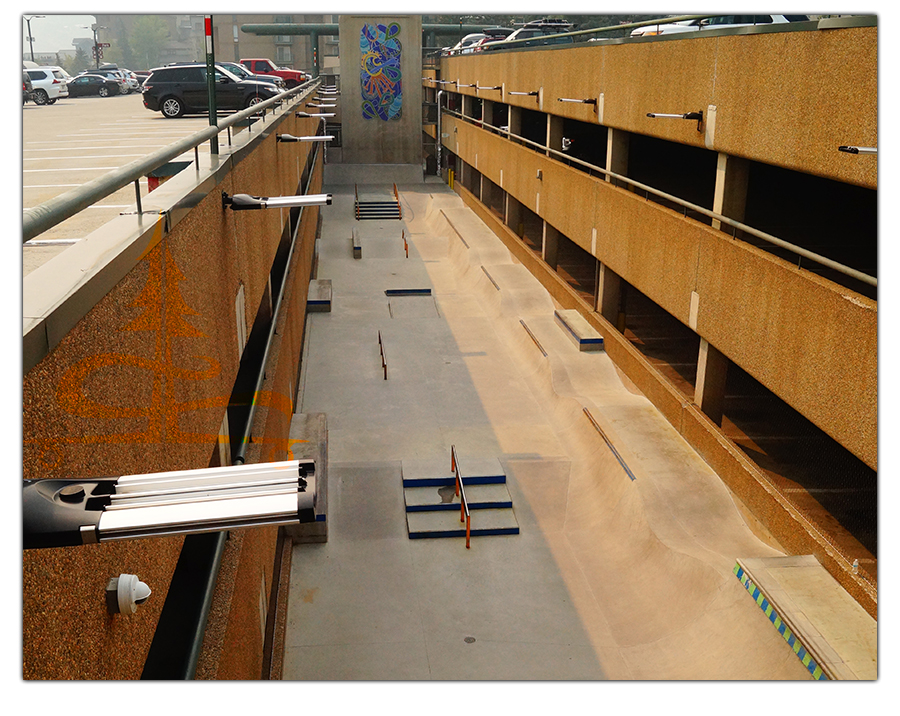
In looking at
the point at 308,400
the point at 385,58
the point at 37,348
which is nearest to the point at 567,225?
the point at 308,400

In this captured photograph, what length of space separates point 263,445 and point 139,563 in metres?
5.33

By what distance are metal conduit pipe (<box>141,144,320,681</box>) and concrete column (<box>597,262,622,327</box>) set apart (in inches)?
516

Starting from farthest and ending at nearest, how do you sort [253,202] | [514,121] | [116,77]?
1. [116,77]
2. [514,121]
3. [253,202]

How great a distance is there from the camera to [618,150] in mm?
16891

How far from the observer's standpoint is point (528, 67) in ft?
77.9

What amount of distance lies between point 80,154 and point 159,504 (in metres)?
10.8

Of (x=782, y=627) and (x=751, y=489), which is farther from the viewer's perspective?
(x=751, y=489)

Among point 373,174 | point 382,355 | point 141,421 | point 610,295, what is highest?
point 373,174

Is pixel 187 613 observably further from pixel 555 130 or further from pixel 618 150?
pixel 555 130

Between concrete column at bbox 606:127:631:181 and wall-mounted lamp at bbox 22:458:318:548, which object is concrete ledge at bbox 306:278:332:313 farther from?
wall-mounted lamp at bbox 22:458:318:548

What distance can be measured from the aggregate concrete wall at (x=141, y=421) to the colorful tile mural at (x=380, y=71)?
1592 inches

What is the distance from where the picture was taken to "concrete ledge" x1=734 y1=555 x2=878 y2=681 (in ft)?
26.1

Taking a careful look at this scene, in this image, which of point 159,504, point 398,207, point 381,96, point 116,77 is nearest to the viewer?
point 159,504

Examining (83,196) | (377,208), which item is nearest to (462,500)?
(83,196)
